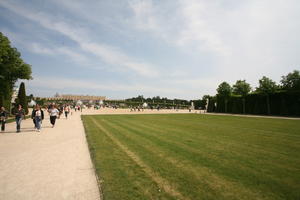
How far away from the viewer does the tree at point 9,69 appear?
965 inches

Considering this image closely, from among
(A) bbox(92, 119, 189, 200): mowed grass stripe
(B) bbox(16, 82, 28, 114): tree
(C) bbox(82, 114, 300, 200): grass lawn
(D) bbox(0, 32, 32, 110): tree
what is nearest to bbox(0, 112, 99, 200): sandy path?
(C) bbox(82, 114, 300, 200): grass lawn

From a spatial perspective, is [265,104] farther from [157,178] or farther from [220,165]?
[157,178]

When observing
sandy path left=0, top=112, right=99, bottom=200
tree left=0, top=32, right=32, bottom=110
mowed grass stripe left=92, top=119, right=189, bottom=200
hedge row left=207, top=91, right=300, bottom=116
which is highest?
tree left=0, top=32, right=32, bottom=110

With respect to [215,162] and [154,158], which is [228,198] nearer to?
[215,162]

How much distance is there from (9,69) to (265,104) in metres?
46.6

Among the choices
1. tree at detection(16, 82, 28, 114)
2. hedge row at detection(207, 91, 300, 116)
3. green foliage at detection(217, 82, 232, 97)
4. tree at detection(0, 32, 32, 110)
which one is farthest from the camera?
green foliage at detection(217, 82, 232, 97)

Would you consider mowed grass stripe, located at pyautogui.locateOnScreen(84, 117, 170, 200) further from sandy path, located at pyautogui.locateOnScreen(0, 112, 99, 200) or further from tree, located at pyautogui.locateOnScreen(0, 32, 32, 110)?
tree, located at pyautogui.locateOnScreen(0, 32, 32, 110)

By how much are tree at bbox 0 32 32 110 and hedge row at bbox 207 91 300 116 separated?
43.6 meters

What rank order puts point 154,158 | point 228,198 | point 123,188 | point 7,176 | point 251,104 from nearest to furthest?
point 228,198
point 123,188
point 7,176
point 154,158
point 251,104

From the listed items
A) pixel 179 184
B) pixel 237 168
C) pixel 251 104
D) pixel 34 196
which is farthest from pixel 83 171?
pixel 251 104

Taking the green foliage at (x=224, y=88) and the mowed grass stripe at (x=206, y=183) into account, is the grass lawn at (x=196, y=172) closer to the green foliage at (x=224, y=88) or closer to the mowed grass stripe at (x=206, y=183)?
the mowed grass stripe at (x=206, y=183)

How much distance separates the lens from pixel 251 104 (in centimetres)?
3700

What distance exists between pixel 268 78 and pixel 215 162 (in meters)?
69.9

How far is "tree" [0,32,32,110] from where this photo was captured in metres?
24.5
